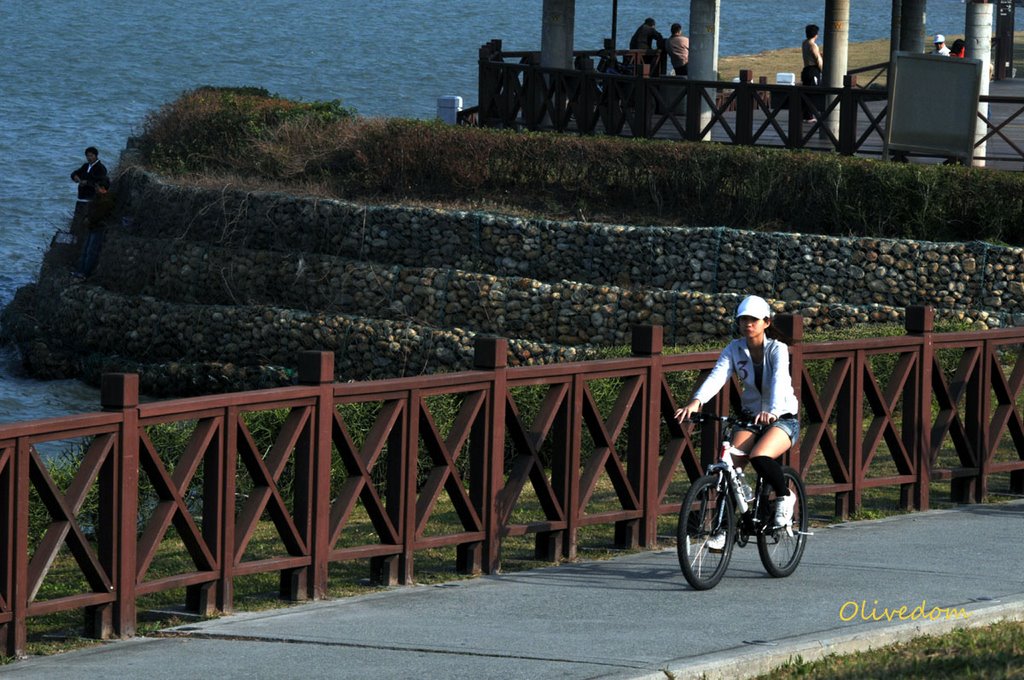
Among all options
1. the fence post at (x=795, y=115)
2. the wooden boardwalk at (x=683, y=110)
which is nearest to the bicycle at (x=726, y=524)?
the wooden boardwalk at (x=683, y=110)

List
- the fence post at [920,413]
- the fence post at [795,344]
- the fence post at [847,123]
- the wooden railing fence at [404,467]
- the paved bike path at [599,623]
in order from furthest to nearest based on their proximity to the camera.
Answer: the fence post at [847,123]
the fence post at [920,413]
the fence post at [795,344]
the wooden railing fence at [404,467]
the paved bike path at [599,623]

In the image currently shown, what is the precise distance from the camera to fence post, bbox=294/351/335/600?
8406 mm

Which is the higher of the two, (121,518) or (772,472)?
(772,472)

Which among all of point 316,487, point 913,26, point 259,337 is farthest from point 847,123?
point 316,487

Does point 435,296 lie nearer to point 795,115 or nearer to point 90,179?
point 795,115

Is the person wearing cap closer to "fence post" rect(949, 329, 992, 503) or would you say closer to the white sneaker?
the white sneaker

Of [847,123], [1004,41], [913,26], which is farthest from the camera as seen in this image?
[1004,41]

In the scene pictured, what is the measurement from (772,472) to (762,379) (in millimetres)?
501

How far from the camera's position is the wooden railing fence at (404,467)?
7539mm

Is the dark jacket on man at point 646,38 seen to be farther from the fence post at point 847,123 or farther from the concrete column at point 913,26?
the fence post at point 847,123

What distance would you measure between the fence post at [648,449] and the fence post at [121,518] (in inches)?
128

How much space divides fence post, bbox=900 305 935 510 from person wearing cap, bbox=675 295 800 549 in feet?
7.63

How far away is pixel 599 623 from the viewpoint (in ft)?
25.7

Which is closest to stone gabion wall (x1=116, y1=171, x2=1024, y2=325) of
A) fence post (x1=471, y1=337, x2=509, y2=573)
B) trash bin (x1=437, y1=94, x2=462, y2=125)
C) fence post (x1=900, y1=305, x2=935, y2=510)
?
trash bin (x1=437, y1=94, x2=462, y2=125)
